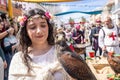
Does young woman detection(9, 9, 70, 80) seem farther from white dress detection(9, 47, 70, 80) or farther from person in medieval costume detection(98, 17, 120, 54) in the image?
person in medieval costume detection(98, 17, 120, 54)

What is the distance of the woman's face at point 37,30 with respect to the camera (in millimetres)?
2398

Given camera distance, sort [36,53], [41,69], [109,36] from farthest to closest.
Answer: [109,36], [36,53], [41,69]

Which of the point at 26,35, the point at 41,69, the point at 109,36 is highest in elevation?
the point at 26,35

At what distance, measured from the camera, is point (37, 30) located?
2.38 meters

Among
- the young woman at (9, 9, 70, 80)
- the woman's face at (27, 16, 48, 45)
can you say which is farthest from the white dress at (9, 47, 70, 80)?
the woman's face at (27, 16, 48, 45)

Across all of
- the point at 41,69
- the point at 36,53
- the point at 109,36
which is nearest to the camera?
the point at 41,69

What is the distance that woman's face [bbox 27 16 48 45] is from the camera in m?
2.40

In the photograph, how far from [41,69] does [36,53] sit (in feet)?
0.62

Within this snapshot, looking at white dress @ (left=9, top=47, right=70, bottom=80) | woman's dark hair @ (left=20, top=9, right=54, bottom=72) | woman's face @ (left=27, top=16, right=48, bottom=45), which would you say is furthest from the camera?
woman's dark hair @ (left=20, top=9, right=54, bottom=72)

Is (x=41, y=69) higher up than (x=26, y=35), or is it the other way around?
(x=26, y=35)

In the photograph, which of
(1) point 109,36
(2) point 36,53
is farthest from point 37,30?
(1) point 109,36

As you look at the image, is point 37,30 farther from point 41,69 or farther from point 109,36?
point 109,36

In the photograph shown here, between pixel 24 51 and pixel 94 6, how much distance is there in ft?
50.6

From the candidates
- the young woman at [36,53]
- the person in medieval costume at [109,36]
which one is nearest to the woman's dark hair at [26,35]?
the young woman at [36,53]
